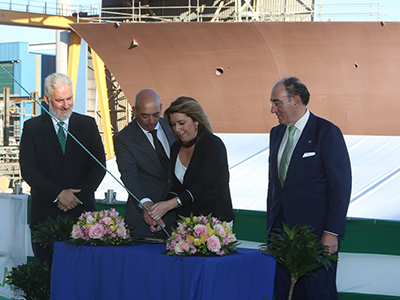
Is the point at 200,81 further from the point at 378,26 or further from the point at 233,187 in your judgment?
the point at 233,187

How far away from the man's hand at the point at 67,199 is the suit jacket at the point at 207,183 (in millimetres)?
743

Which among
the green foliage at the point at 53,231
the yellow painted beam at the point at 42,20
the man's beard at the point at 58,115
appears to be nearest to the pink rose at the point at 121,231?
the green foliage at the point at 53,231

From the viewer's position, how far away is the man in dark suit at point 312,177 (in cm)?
260

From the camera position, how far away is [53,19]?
18281 millimetres

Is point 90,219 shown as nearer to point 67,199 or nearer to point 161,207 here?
point 161,207

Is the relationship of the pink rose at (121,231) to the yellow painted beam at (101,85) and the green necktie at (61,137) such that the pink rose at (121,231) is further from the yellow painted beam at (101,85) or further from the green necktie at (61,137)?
the yellow painted beam at (101,85)

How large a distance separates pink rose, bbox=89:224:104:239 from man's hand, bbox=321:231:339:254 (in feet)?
3.71

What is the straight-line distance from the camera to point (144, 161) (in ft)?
9.80

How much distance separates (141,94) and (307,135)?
3.15 ft

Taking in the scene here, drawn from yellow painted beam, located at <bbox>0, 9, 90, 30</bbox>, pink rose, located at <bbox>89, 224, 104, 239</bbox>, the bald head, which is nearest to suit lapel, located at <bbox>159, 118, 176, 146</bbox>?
the bald head

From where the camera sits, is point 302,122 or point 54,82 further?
point 54,82

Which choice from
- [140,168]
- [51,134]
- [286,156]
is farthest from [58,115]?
[286,156]

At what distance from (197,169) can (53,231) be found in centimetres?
92

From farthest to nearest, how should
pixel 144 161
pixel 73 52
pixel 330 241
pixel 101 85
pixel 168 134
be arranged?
1. pixel 101 85
2. pixel 73 52
3. pixel 168 134
4. pixel 144 161
5. pixel 330 241
